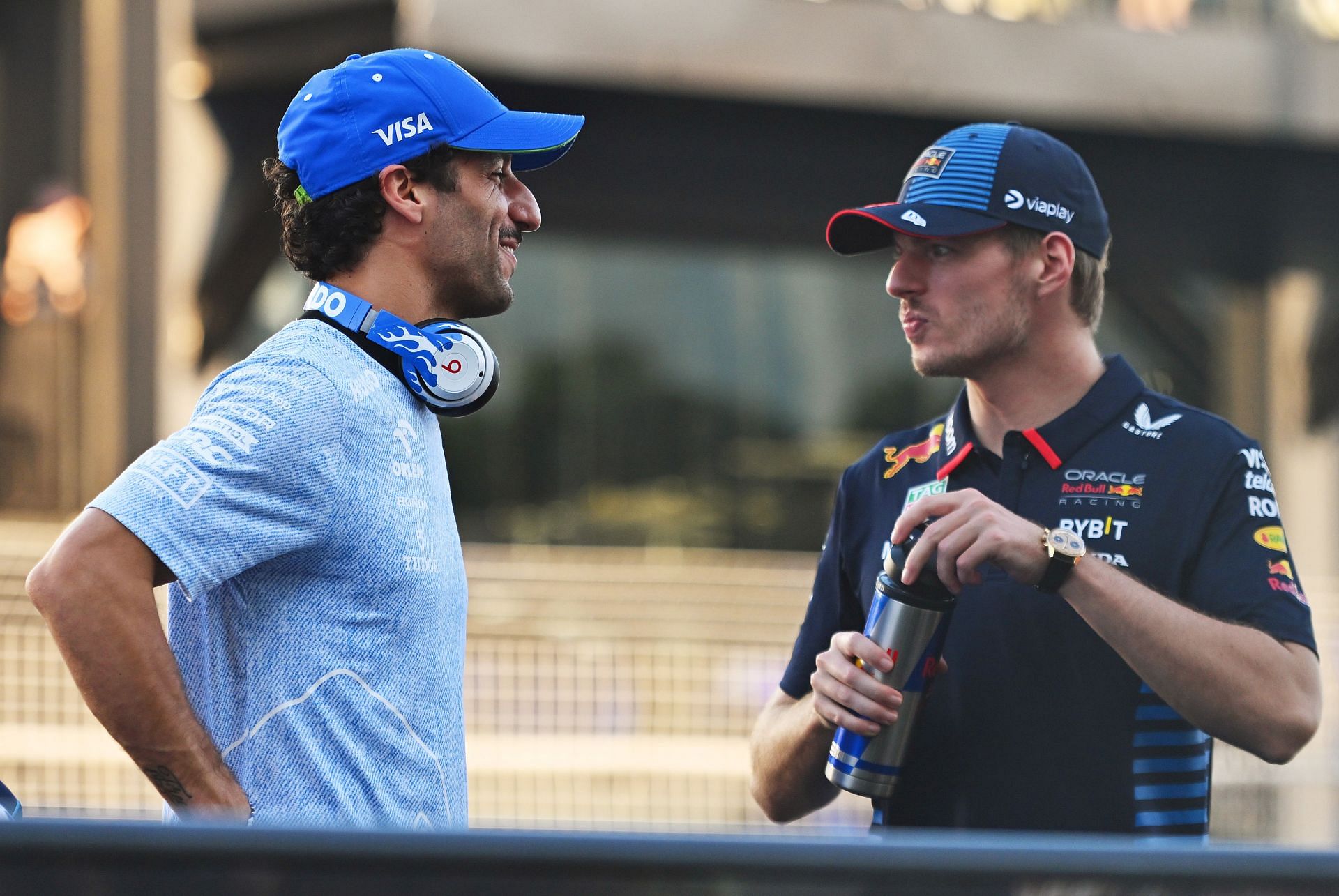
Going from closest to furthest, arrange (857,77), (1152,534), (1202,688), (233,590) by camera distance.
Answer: (233,590) < (1202,688) < (1152,534) < (857,77)

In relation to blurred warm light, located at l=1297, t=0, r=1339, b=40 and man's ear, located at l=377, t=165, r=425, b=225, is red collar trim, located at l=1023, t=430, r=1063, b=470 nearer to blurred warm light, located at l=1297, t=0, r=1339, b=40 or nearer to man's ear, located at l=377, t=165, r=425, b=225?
man's ear, located at l=377, t=165, r=425, b=225

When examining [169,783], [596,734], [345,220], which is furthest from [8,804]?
[596,734]

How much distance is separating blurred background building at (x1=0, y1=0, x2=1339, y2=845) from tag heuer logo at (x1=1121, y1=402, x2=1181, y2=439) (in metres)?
6.21

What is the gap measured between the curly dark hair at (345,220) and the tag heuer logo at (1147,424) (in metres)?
1.42

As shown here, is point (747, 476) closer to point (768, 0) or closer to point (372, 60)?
point (768, 0)

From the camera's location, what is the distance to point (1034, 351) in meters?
2.97

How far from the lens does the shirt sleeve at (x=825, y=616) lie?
9.93 feet

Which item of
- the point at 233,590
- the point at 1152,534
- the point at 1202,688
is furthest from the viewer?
the point at 1152,534

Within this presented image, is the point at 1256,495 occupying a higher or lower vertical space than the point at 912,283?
lower

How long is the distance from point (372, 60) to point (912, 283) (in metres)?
1.19

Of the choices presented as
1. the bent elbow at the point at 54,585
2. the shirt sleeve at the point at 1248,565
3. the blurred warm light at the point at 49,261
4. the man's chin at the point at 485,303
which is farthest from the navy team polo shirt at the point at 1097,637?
the blurred warm light at the point at 49,261

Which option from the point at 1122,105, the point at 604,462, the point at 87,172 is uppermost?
the point at 1122,105

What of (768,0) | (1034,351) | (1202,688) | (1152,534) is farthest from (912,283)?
(768,0)

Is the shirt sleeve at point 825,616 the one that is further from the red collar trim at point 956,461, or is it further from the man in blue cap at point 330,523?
the man in blue cap at point 330,523
